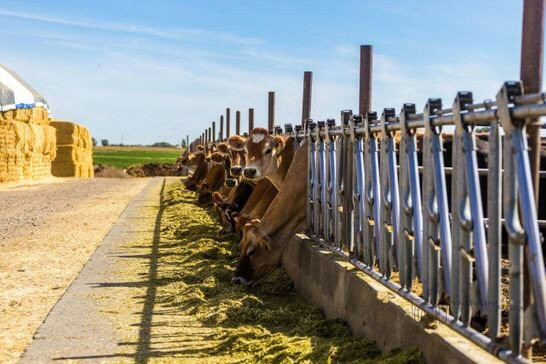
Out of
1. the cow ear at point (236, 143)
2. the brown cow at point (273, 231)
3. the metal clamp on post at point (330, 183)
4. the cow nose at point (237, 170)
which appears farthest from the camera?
the cow ear at point (236, 143)

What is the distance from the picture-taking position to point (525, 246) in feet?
12.6

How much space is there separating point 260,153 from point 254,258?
474 cm

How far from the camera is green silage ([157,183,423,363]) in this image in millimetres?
5426

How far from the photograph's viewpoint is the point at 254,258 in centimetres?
880

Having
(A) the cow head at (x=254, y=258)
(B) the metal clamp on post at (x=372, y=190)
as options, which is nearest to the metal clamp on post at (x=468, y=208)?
(B) the metal clamp on post at (x=372, y=190)

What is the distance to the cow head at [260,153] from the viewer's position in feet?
42.7

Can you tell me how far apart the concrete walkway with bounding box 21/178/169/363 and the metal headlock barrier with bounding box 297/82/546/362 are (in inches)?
75.6

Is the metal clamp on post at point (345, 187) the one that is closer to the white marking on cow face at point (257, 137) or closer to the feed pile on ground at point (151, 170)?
the white marking on cow face at point (257, 137)

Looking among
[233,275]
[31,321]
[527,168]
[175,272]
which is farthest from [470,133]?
[175,272]

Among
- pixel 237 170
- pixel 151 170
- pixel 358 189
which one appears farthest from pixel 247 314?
pixel 151 170

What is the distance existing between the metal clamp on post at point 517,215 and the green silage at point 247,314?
0.97 meters

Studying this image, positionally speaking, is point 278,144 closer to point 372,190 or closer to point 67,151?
point 372,190

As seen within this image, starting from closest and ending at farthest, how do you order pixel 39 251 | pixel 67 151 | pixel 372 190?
1. pixel 372 190
2. pixel 39 251
3. pixel 67 151

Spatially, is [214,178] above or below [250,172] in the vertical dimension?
below
